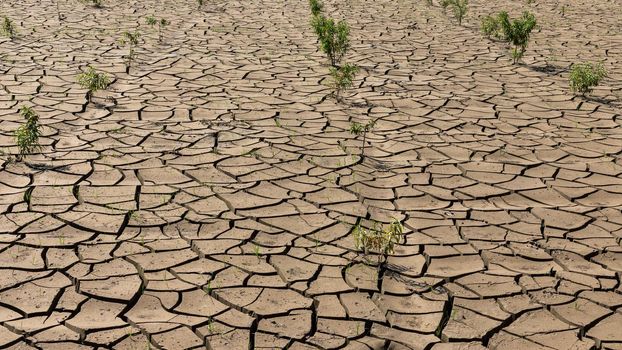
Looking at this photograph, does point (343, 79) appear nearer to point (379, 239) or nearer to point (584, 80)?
point (584, 80)

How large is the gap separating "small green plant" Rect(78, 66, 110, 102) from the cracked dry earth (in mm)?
87

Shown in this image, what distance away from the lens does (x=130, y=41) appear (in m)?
9.09

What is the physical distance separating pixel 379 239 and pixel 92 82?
12.4 ft

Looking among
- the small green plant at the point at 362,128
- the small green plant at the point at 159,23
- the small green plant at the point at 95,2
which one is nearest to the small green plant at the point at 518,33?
the small green plant at the point at 362,128

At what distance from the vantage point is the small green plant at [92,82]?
6973 millimetres

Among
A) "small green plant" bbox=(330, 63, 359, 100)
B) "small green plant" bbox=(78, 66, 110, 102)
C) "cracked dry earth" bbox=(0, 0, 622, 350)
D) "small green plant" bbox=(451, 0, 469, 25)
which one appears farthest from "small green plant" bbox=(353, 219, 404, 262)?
"small green plant" bbox=(451, 0, 469, 25)

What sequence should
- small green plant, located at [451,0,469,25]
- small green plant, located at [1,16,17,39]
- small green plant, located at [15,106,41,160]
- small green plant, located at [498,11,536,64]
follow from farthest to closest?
small green plant, located at [451,0,469,25] → small green plant, located at [1,16,17,39] → small green plant, located at [498,11,536,64] → small green plant, located at [15,106,41,160]

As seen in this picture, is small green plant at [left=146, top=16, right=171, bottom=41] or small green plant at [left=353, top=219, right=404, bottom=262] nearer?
small green plant at [left=353, top=219, right=404, bottom=262]

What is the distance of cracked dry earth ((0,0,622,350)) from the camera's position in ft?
11.9

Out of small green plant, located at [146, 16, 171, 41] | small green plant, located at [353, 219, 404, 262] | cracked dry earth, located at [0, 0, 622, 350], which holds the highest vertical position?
small green plant, located at [353, 219, 404, 262]

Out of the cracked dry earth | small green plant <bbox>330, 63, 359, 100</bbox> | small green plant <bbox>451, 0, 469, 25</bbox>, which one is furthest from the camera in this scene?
small green plant <bbox>451, 0, 469, 25</bbox>

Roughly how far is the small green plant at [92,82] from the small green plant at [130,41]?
94cm

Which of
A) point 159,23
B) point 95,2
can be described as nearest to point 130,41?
point 159,23

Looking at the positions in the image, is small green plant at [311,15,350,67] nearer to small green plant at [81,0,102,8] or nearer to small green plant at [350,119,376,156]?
small green plant at [350,119,376,156]
